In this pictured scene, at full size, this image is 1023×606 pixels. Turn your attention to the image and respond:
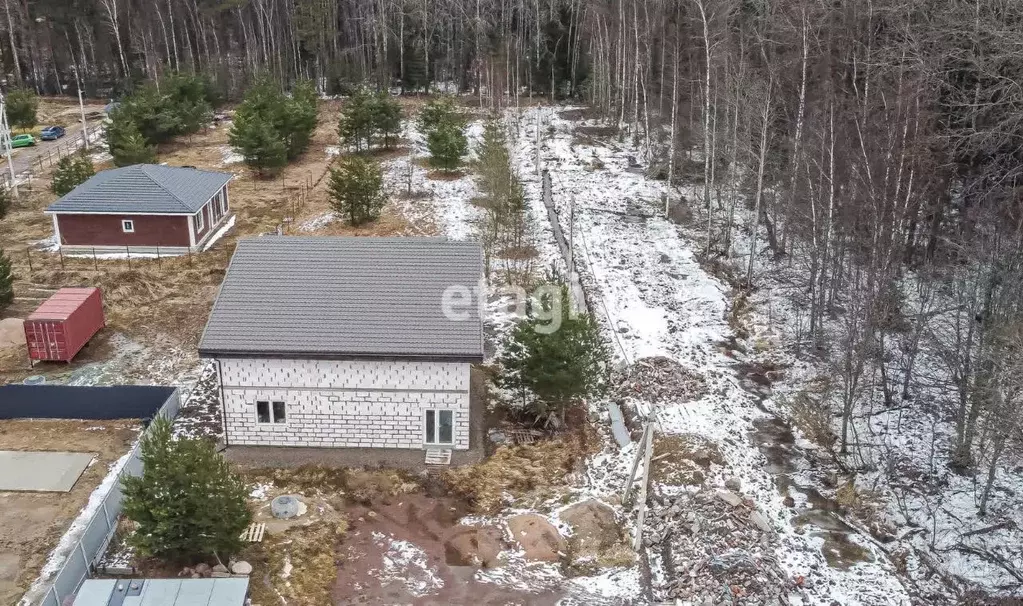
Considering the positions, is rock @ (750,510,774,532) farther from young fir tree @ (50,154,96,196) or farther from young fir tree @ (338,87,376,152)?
young fir tree @ (338,87,376,152)

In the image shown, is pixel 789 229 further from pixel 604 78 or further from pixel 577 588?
pixel 604 78

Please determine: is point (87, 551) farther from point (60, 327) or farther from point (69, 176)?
point (69, 176)

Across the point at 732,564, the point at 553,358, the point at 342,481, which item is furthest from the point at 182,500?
the point at 732,564

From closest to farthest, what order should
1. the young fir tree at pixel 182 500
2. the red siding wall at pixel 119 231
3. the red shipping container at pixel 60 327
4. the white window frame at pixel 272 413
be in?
the young fir tree at pixel 182 500 → the white window frame at pixel 272 413 → the red shipping container at pixel 60 327 → the red siding wall at pixel 119 231

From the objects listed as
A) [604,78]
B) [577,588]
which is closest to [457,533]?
[577,588]

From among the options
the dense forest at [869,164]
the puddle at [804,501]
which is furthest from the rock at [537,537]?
the dense forest at [869,164]

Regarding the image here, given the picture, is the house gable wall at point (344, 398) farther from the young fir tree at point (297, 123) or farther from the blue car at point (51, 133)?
the blue car at point (51, 133)

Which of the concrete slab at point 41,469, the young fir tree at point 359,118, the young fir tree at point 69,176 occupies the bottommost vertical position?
the concrete slab at point 41,469
